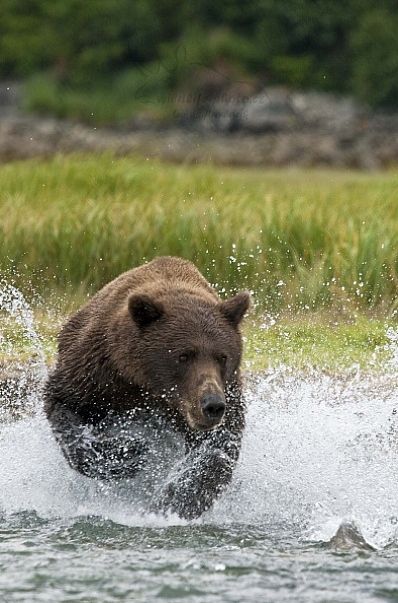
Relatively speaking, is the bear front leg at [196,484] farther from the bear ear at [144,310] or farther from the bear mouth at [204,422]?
the bear ear at [144,310]

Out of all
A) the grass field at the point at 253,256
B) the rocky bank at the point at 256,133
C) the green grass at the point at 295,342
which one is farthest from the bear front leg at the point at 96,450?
the rocky bank at the point at 256,133

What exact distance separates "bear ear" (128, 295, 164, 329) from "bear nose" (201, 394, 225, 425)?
594mm

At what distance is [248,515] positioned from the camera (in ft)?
18.4

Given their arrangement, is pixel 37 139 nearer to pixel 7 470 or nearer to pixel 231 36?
pixel 231 36

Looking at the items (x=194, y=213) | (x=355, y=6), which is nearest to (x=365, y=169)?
(x=355, y=6)

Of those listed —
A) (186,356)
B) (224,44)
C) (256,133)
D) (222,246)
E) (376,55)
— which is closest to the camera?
(186,356)

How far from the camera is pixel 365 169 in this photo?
2775cm

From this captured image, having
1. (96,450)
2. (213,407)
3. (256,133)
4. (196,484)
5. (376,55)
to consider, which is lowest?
(196,484)

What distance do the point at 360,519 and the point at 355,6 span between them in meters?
30.1

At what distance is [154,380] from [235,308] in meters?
0.53

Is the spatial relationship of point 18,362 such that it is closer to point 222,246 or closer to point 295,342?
point 295,342

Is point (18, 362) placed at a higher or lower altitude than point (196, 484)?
higher

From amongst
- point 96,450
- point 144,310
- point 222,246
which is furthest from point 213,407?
point 222,246

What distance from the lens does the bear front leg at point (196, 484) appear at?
5.65 metres
